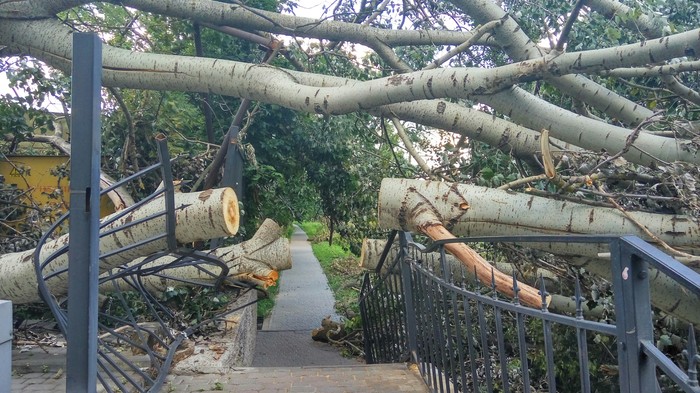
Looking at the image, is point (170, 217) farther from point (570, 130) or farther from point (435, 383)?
point (570, 130)

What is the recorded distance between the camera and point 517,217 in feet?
11.1

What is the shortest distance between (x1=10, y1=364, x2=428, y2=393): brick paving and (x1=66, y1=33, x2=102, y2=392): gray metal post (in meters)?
1.85

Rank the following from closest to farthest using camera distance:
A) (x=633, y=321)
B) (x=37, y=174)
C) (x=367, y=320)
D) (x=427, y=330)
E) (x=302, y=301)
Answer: (x=633, y=321) < (x=427, y=330) < (x=367, y=320) < (x=37, y=174) < (x=302, y=301)

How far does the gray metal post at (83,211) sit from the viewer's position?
2455 mm

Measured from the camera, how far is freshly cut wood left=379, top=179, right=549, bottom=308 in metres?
3.24

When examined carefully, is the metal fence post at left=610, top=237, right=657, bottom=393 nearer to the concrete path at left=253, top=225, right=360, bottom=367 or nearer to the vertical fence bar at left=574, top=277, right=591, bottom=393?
the vertical fence bar at left=574, top=277, right=591, bottom=393

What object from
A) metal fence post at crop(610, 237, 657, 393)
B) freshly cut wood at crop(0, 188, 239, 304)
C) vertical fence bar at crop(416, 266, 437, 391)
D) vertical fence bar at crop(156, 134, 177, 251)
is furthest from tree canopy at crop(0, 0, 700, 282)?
metal fence post at crop(610, 237, 657, 393)

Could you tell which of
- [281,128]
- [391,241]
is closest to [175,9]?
[391,241]

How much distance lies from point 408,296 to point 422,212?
1122mm

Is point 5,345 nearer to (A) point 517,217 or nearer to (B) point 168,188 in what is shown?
(B) point 168,188

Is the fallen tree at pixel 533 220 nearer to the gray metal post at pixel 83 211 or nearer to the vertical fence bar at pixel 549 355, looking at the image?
the vertical fence bar at pixel 549 355

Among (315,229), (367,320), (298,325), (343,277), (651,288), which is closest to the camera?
(651,288)

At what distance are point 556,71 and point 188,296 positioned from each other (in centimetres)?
461

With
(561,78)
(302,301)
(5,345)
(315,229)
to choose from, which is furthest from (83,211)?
(315,229)
